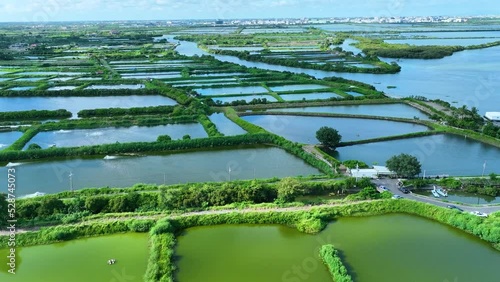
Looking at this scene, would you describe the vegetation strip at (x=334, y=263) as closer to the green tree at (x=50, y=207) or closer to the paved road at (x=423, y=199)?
the paved road at (x=423, y=199)

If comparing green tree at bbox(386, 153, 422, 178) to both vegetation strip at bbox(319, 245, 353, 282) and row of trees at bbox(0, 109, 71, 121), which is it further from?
row of trees at bbox(0, 109, 71, 121)

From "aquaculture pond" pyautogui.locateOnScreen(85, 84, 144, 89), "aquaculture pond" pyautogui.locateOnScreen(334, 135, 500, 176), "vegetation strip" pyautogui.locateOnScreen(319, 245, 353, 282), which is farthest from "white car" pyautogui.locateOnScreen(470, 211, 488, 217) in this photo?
"aquaculture pond" pyautogui.locateOnScreen(85, 84, 144, 89)

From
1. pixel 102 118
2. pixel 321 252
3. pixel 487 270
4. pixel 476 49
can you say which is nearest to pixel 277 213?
pixel 321 252

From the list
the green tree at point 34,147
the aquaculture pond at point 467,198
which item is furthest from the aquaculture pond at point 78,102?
the aquaculture pond at point 467,198

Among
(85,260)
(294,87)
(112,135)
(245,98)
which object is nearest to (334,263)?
(85,260)

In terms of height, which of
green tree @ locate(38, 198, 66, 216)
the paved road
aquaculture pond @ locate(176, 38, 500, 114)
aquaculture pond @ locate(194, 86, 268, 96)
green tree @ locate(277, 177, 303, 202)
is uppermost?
aquaculture pond @ locate(176, 38, 500, 114)

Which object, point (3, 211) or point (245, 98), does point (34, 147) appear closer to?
point (3, 211)
